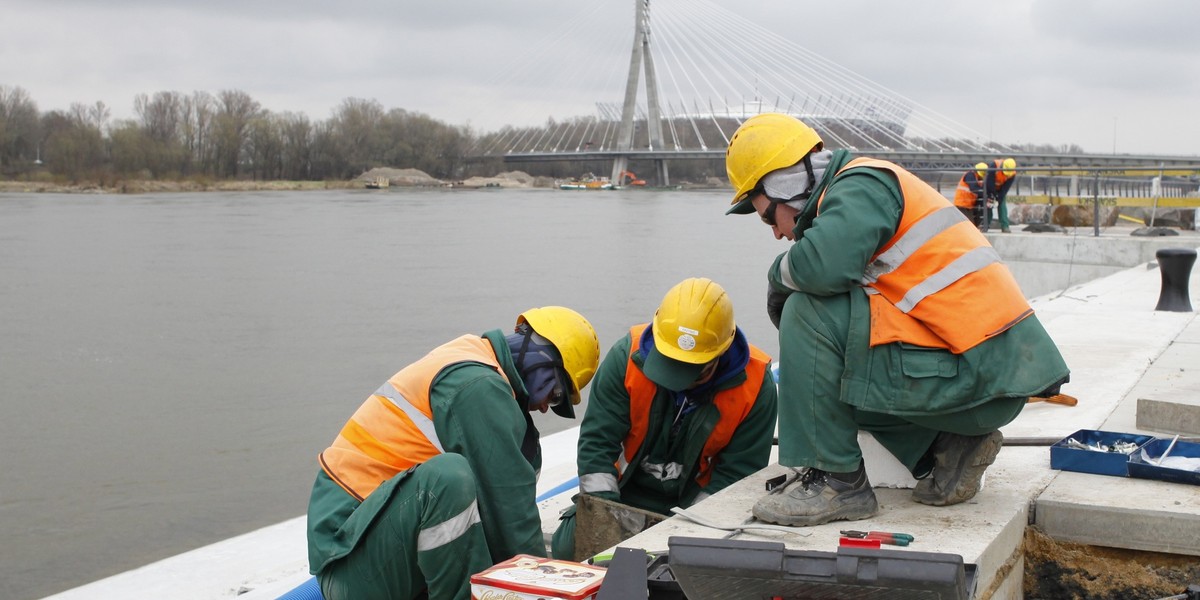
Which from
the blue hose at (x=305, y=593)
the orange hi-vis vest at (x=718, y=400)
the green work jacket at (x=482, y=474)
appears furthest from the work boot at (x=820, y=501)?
the blue hose at (x=305, y=593)

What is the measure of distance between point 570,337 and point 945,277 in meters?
1.23

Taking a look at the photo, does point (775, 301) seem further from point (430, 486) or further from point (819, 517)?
point (430, 486)

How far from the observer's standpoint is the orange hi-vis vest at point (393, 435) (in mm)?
3406

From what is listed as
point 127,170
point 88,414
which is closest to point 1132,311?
point 88,414

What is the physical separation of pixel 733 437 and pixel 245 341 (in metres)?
13.2

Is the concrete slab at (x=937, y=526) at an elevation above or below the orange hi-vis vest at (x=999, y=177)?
below

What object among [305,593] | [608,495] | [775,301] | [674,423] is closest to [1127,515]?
[775,301]

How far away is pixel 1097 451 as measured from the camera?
141 inches

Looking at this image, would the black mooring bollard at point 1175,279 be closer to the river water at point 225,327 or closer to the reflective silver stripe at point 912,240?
the river water at point 225,327

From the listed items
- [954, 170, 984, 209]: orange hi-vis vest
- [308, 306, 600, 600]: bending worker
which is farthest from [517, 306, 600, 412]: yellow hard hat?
[954, 170, 984, 209]: orange hi-vis vest

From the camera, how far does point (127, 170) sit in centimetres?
5541

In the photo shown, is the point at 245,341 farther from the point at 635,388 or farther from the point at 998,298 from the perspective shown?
the point at 998,298

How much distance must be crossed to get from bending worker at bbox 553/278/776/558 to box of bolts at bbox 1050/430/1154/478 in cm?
102

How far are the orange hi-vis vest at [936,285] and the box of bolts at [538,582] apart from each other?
98 cm
